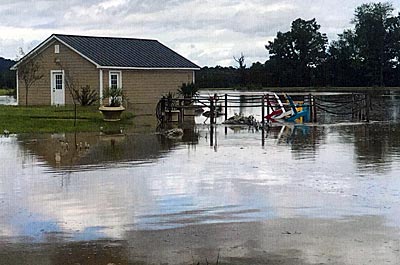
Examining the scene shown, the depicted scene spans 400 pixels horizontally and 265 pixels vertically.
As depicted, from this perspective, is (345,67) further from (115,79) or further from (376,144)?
(376,144)

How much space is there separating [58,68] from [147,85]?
479 cm

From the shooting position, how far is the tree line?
92.2 meters

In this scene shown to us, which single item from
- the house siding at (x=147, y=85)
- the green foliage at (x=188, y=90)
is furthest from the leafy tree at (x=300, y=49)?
the green foliage at (x=188, y=90)

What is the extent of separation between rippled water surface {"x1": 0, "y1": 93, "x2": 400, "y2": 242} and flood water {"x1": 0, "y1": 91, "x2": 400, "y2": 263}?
16 millimetres

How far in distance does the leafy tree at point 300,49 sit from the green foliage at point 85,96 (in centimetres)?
5946

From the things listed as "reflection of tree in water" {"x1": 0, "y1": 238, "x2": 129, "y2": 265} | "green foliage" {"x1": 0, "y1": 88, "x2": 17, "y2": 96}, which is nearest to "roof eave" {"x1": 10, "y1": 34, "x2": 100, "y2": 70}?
"green foliage" {"x1": 0, "y1": 88, "x2": 17, "y2": 96}

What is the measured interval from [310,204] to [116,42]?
31.6m

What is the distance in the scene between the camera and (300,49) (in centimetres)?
9538

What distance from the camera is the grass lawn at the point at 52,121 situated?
23.8 metres

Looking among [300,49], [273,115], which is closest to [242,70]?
[300,49]

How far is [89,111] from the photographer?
32062 mm

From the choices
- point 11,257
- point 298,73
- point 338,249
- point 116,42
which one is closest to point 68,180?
point 11,257

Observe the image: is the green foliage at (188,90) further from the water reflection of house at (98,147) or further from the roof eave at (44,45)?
the water reflection of house at (98,147)

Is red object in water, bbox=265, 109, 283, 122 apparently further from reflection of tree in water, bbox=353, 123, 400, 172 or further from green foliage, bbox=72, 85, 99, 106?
green foliage, bbox=72, 85, 99, 106
